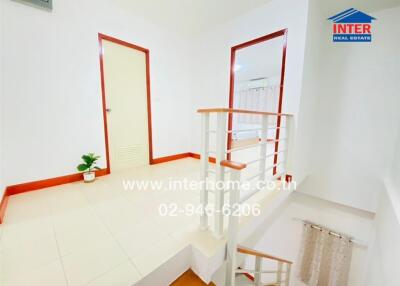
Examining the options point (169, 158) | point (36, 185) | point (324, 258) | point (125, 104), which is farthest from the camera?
point (169, 158)

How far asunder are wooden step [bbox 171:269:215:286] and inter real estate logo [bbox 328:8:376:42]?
3476mm

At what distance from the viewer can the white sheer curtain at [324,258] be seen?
2645mm

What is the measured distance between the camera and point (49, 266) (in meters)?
1.03

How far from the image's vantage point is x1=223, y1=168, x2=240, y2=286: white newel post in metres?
1.15

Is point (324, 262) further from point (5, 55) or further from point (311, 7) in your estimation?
point (5, 55)

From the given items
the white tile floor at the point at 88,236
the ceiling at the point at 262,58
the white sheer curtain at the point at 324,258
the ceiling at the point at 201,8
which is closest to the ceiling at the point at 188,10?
the ceiling at the point at 201,8

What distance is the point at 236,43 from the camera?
9.19 feet

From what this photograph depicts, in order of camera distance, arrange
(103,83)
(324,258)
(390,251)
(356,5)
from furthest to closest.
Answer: (324,258) → (103,83) → (356,5) → (390,251)

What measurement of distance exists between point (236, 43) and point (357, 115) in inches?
83.4

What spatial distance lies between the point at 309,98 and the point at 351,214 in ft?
6.40

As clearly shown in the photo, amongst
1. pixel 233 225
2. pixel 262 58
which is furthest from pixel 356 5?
pixel 233 225

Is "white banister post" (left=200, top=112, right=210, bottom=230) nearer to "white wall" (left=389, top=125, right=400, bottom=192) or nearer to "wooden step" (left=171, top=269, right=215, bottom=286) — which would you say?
"wooden step" (left=171, top=269, right=215, bottom=286)

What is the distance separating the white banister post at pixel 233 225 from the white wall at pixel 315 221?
1183mm

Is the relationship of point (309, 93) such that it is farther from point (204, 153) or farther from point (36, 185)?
point (36, 185)
